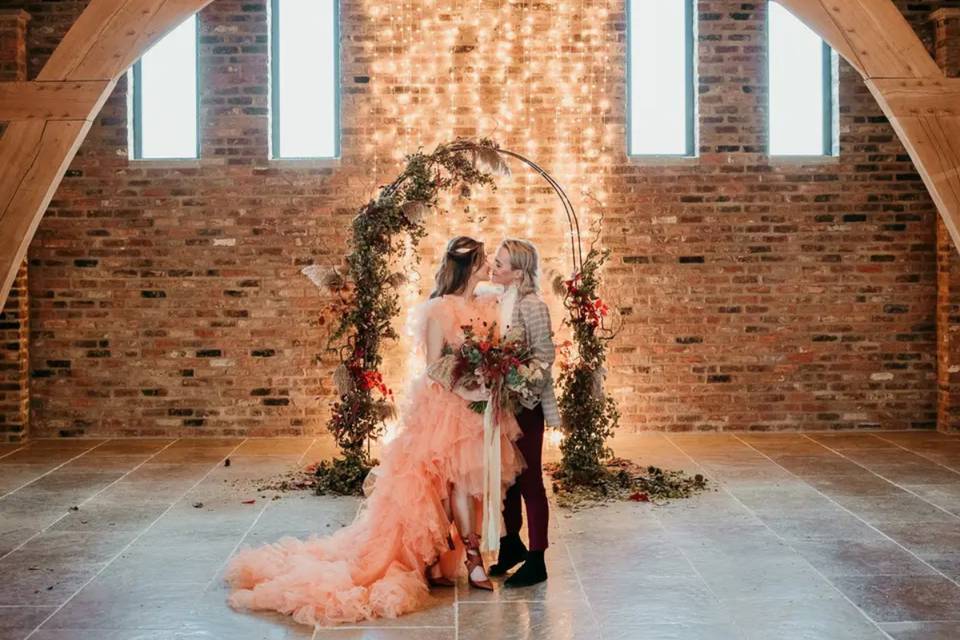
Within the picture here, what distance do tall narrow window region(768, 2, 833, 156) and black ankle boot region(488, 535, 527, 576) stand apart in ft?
18.0

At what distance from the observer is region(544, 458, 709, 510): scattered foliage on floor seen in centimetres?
729

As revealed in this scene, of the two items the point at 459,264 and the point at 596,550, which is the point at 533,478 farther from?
the point at 459,264

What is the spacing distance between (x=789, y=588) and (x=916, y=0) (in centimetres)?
645

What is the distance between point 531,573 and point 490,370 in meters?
1.00

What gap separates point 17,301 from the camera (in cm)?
942

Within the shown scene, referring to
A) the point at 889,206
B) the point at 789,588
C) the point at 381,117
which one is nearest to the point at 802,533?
the point at 789,588

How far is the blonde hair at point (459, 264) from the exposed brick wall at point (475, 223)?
4.14 metres

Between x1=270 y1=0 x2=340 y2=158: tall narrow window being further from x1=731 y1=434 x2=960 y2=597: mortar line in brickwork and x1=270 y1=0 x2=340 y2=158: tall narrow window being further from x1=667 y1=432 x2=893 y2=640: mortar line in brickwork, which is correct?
x1=731 y1=434 x2=960 y2=597: mortar line in brickwork

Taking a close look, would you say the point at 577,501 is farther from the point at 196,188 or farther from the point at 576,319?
the point at 196,188

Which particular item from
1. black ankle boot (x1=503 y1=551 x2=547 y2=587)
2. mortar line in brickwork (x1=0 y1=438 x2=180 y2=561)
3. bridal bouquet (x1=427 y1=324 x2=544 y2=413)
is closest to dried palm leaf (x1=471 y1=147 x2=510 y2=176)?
bridal bouquet (x1=427 y1=324 x2=544 y2=413)

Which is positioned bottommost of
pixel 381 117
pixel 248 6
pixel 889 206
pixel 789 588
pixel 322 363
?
pixel 789 588

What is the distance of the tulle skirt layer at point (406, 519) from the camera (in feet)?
17.1

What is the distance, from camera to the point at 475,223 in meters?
9.73

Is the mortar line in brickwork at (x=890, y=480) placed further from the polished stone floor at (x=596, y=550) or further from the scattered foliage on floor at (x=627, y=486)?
the scattered foliage on floor at (x=627, y=486)
